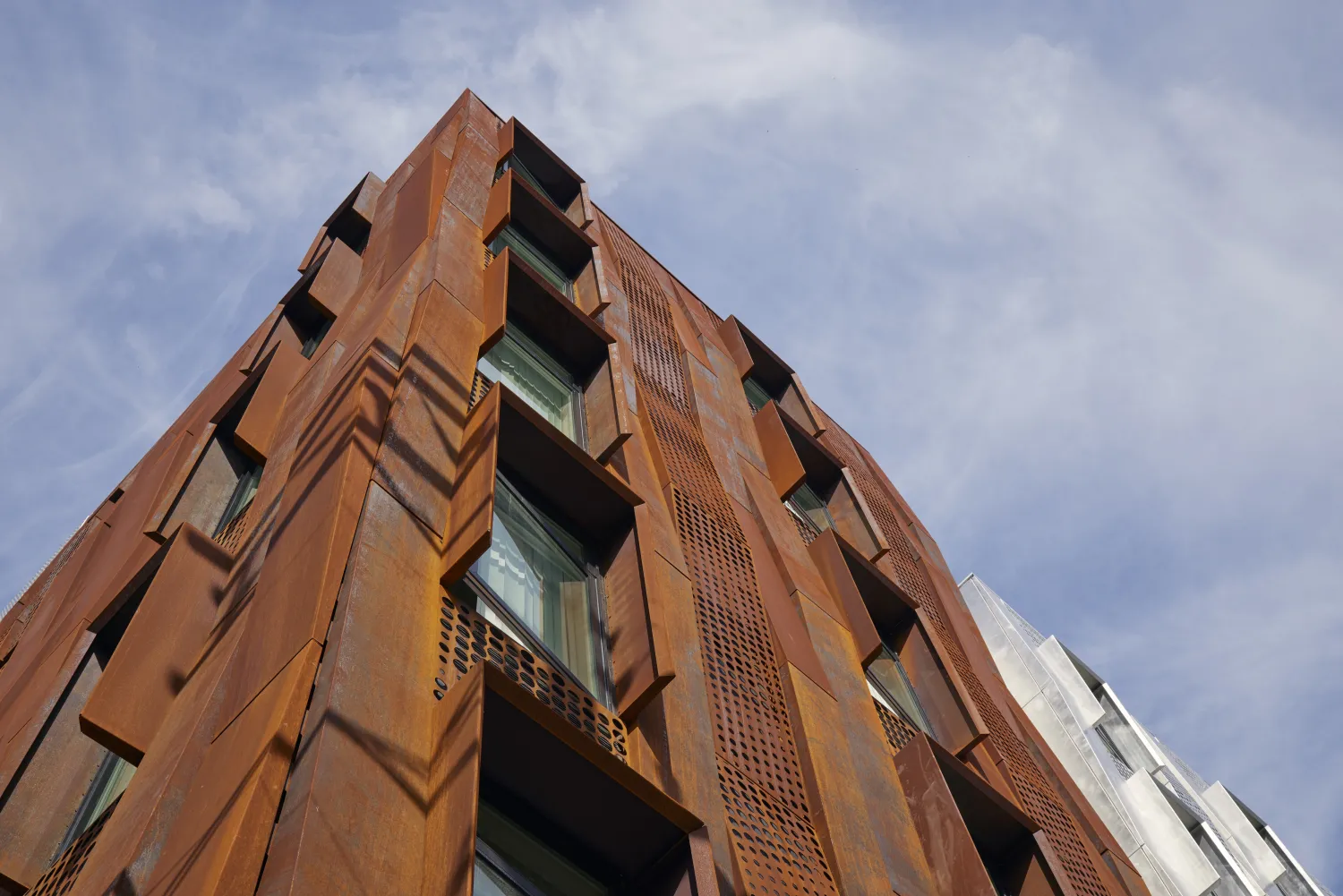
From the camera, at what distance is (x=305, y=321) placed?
52.0 feet

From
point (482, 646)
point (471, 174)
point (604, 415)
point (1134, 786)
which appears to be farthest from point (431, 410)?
point (1134, 786)

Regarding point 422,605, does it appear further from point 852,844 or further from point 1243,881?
point 1243,881

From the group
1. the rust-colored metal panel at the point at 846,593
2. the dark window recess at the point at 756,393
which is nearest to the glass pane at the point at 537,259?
the rust-colored metal panel at the point at 846,593

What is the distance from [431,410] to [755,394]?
14.7m

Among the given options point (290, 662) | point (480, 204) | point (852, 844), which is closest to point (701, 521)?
point (852, 844)

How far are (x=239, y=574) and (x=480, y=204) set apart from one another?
26.5ft

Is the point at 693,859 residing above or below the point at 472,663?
below

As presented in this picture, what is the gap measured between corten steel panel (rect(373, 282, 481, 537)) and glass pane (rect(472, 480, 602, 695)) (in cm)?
81

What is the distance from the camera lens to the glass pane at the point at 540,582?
9.64m

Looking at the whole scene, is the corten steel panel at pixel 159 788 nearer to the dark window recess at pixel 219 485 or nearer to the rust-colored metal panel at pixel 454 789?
the rust-colored metal panel at pixel 454 789

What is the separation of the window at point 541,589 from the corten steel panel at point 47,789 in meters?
3.76

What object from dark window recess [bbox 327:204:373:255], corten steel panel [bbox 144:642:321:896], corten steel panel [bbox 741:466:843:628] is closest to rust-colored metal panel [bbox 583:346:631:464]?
corten steel panel [bbox 741:466:843:628]

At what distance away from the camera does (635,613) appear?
10070 millimetres

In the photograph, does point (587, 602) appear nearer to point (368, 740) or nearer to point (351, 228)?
point (368, 740)
